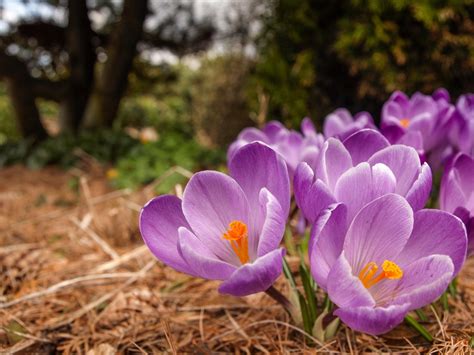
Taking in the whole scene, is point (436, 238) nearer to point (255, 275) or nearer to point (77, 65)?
point (255, 275)

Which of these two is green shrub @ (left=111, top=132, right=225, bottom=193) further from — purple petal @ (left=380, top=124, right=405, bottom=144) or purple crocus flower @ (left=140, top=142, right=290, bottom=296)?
purple crocus flower @ (left=140, top=142, right=290, bottom=296)

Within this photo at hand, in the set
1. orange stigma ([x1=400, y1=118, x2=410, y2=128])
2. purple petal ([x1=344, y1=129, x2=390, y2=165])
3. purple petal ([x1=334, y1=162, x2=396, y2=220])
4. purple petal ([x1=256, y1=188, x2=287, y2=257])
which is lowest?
orange stigma ([x1=400, y1=118, x2=410, y2=128])

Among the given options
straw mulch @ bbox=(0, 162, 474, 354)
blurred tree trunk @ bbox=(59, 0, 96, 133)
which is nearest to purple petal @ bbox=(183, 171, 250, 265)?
straw mulch @ bbox=(0, 162, 474, 354)

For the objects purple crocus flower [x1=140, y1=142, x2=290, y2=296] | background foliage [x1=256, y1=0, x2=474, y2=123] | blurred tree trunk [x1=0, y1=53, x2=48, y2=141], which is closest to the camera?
purple crocus flower [x1=140, y1=142, x2=290, y2=296]

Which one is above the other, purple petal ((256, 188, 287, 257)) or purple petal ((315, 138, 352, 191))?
purple petal ((315, 138, 352, 191))

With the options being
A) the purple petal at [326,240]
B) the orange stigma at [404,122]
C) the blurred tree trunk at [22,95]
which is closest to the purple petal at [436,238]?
the purple petal at [326,240]

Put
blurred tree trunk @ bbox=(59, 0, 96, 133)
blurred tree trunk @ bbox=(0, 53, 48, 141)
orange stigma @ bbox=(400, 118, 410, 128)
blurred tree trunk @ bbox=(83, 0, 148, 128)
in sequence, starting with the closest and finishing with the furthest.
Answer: orange stigma @ bbox=(400, 118, 410, 128)
blurred tree trunk @ bbox=(0, 53, 48, 141)
blurred tree trunk @ bbox=(83, 0, 148, 128)
blurred tree trunk @ bbox=(59, 0, 96, 133)

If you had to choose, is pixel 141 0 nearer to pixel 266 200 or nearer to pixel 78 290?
pixel 78 290

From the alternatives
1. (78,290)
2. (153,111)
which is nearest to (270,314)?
(78,290)
